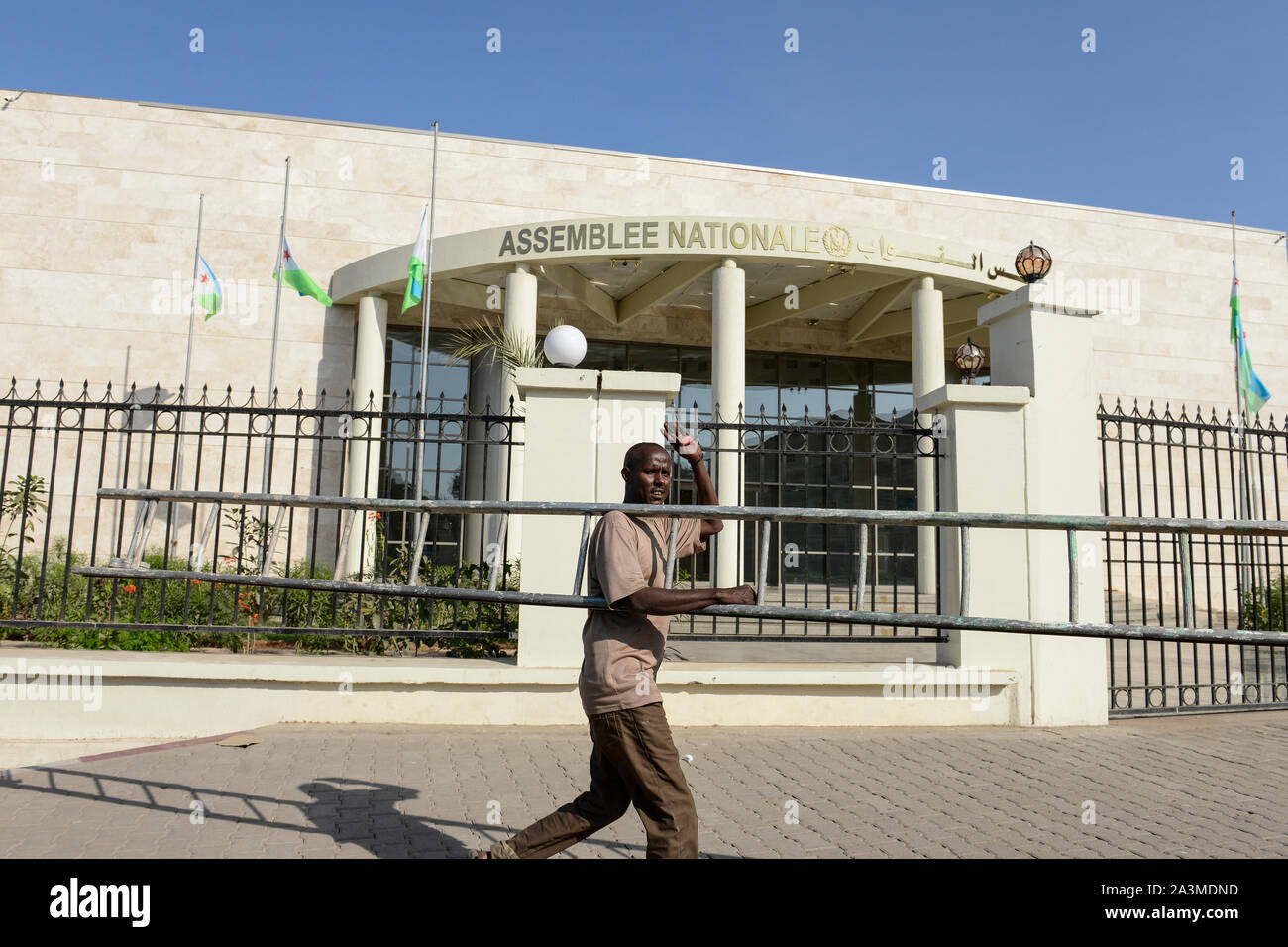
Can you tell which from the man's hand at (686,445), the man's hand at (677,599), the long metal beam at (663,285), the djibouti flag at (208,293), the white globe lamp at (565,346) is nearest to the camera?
the man's hand at (677,599)

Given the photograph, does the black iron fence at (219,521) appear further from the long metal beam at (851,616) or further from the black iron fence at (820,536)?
the black iron fence at (820,536)

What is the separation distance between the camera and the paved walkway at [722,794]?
3965 mm

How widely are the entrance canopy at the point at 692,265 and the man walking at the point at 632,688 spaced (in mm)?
11631

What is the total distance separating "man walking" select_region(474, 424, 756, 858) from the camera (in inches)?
114

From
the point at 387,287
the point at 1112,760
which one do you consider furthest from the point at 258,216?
the point at 1112,760

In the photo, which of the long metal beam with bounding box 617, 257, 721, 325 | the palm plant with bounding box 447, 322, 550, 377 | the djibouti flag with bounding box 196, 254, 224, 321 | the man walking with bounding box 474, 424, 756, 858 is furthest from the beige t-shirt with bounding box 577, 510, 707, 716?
the djibouti flag with bounding box 196, 254, 224, 321

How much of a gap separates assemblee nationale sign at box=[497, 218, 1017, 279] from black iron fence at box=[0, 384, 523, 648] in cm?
318

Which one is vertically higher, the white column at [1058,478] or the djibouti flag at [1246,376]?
the djibouti flag at [1246,376]

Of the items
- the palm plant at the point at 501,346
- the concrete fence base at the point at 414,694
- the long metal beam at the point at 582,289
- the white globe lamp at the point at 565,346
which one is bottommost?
the concrete fence base at the point at 414,694

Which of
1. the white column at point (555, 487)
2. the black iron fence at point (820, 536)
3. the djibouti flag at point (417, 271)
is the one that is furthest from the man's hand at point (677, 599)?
the djibouti flag at point (417, 271)

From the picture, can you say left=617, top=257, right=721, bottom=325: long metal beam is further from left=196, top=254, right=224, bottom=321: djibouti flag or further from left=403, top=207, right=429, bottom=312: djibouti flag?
left=196, top=254, right=224, bottom=321: djibouti flag

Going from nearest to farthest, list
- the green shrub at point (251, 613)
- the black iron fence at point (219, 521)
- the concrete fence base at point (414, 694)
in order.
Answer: the concrete fence base at point (414, 694)
the black iron fence at point (219, 521)
the green shrub at point (251, 613)
